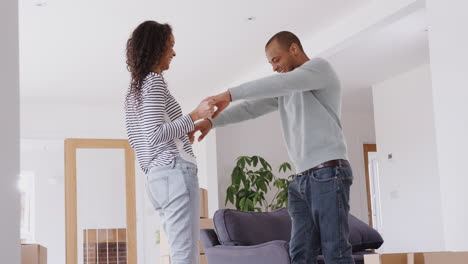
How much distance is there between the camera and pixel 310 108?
2.25 m

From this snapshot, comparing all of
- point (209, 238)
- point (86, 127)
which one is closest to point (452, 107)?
point (209, 238)

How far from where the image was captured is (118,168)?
8.61m

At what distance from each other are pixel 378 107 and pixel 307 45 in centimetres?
213

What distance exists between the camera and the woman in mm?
1997

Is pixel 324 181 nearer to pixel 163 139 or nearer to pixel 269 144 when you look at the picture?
pixel 163 139

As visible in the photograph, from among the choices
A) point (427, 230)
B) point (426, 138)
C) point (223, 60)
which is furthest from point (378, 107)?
point (223, 60)

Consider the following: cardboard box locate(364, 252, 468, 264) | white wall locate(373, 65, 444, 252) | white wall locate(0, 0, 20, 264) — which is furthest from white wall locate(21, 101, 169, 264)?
white wall locate(0, 0, 20, 264)

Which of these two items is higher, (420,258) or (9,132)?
(9,132)

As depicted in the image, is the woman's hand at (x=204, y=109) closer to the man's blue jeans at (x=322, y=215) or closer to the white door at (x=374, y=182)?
the man's blue jeans at (x=322, y=215)

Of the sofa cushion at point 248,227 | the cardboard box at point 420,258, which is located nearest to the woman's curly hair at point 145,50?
the cardboard box at point 420,258

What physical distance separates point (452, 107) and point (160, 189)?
8.81ft

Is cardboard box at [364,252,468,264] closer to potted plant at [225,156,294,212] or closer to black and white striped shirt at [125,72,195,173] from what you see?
black and white striped shirt at [125,72,195,173]

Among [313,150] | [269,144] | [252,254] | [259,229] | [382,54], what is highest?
[382,54]

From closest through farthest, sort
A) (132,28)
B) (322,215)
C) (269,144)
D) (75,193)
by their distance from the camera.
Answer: (322,215), (132,28), (75,193), (269,144)
